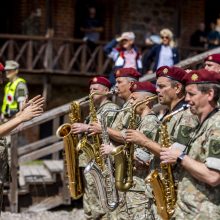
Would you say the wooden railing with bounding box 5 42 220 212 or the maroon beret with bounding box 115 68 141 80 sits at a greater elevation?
the maroon beret with bounding box 115 68 141 80

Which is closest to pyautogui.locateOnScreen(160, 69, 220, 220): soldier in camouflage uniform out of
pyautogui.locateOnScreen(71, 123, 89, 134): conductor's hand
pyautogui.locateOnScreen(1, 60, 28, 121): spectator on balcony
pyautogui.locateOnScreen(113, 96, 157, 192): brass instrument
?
pyautogui.locateOnScreen(113, 96, 157, 192): brass instrument

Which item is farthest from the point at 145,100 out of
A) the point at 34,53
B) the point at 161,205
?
the point at 34,53

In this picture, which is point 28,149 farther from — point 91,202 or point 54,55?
point 54,55

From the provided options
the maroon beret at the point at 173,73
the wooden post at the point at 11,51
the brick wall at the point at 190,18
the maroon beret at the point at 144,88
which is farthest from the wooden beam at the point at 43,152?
the brick wall at the point at 190,18

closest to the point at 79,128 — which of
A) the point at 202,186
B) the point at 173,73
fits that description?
the point at 173,73

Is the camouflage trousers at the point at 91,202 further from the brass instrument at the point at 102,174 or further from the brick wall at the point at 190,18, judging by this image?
the brick wall at the point at 190,18

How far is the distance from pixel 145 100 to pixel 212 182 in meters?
1.95

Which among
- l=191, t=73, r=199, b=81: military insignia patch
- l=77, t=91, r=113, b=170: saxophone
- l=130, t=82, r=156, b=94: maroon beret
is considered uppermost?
l=191, t=73, r=199, b=81: military insignia patch

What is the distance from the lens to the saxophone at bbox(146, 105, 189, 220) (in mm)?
6402

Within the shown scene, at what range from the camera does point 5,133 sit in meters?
7.52

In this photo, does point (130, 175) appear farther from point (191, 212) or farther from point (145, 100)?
point (191, 212)

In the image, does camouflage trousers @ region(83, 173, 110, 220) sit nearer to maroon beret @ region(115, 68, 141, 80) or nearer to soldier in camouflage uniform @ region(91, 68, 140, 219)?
soldier in camouflage uniform @ region(91, 68, 140, 219)

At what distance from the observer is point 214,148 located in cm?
577

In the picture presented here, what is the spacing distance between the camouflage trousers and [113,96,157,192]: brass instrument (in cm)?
142
